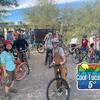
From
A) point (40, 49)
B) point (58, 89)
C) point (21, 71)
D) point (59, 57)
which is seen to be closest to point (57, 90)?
point (58, 89)

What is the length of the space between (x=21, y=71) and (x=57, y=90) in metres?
4.78

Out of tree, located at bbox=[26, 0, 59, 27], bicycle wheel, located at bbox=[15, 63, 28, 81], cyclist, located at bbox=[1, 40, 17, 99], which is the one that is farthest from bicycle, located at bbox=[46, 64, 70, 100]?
tree, located at bbox=[26, 0, 59, 27]

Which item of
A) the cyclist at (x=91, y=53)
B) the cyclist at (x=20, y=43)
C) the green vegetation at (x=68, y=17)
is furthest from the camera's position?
the green vegetation at (x=68, y=17)

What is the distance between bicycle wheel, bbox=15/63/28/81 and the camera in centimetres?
1465

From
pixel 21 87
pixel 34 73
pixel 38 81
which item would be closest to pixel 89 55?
pixel 34 73

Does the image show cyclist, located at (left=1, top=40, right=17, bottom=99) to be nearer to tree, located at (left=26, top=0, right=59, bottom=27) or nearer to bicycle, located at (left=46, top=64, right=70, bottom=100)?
bicycle, located at (left=46, top=64, right=70, bottom=100)

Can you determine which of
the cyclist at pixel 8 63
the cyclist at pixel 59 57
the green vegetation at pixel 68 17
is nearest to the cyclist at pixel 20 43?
the cyclist at pixel 8 63

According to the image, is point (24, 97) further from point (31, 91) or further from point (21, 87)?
point (21, 87)

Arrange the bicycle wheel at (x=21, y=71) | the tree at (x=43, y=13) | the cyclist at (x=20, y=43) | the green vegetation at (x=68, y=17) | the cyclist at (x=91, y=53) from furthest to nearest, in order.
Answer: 1. the tree at (x=43, y=13)
2. the green vegetation at (x=68, y=17)
3. the cyclist at (x=91, y=53)
4. the cyclist at (x=20, y=43)
5. the bicycle wheel at (x=21, y=71)

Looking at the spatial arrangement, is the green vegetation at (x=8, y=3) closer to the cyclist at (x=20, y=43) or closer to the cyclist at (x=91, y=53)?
the cyclist at (x=20, y=43)

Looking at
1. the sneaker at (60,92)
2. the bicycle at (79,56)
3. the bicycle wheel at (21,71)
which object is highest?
the bicycle at (79,56)

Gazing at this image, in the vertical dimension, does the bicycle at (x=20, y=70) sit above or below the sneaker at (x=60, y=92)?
above

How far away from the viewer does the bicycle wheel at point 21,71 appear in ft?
48.1

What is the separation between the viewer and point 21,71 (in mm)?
15094
